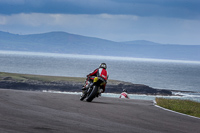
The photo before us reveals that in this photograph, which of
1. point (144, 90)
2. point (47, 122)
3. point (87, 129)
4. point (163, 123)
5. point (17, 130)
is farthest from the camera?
point (144, 90)

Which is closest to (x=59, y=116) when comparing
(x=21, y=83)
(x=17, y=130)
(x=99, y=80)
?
(x=17, y=130)

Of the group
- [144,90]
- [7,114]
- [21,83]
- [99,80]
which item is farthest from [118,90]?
[7,114]

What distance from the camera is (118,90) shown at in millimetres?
110000

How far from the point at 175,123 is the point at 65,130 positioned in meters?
4.47

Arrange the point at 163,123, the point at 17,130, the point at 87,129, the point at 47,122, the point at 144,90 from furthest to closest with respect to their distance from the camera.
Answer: the point at 144,90
the point at 163,123
the point at 47,122
the point at 87,129
the point at 17,130

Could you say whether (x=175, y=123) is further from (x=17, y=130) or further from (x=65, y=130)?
(x=17, y=130)

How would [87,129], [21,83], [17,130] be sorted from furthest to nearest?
[21,83] < [87,129] < [17,130]

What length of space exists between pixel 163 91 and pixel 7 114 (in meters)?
103

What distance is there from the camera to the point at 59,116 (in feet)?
35.3

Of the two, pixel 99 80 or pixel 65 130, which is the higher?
pixel 99 80

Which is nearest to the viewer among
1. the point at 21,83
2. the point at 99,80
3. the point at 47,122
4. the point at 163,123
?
the point at 47,122

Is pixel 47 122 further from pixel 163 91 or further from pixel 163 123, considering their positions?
pixel 163 91

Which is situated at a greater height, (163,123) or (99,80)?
(99,80)

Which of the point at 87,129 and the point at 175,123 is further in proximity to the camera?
the point at 175,123
